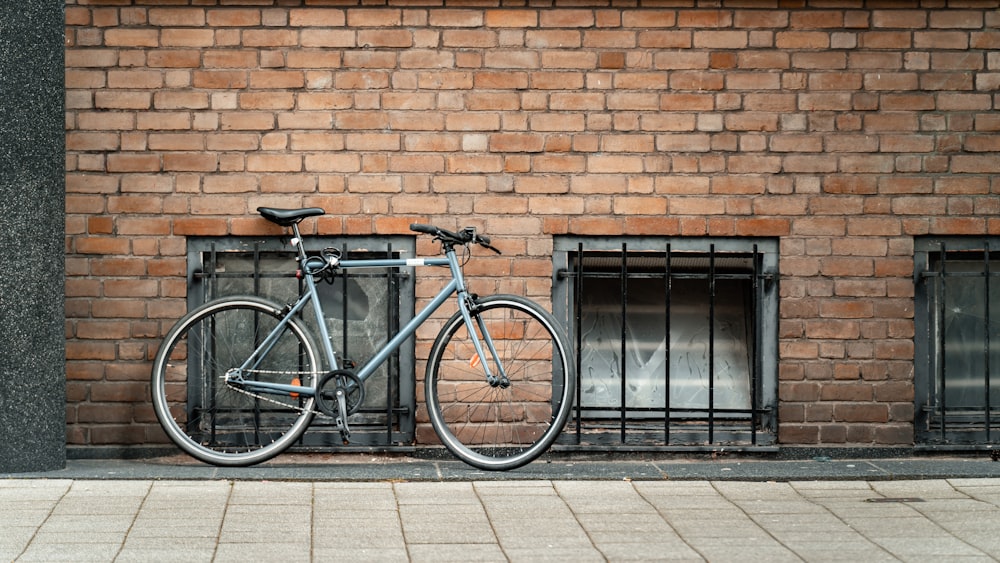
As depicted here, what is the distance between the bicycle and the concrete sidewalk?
207 millimetres

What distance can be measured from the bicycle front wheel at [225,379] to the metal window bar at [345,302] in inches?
3.3

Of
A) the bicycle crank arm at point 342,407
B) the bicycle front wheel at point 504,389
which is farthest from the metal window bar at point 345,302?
the bicycle crank arm at point 342,407

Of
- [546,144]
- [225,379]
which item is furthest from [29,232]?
[546,144]

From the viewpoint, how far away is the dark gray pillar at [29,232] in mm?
6098

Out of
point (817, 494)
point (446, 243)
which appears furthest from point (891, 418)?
point (446, 243)

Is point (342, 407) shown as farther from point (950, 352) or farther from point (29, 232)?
point (950, 352)

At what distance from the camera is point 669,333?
682 cm

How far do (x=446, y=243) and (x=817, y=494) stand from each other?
198 centimetres

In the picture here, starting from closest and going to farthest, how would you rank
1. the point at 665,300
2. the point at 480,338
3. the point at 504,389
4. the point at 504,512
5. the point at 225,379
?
the point at 504,512, the point at 480,338, the point at 225,379, the point at 504,389, the point at 665,300

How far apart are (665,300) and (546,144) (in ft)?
3.27

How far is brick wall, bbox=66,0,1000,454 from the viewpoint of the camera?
21.9 ft

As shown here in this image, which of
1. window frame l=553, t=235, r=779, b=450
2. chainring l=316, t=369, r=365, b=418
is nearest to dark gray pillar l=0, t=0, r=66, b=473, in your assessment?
chainring l=316, t=369, r=365, b=418

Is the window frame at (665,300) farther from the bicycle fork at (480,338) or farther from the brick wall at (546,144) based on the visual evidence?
the bicycle fork at (480,338)

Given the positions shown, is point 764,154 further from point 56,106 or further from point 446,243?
point 56,106
